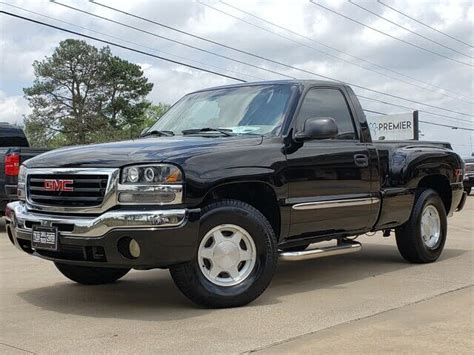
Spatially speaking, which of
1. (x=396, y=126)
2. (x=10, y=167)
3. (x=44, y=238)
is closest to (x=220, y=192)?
(x=44, y=238)

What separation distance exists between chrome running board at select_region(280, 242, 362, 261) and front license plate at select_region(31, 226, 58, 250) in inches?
76.0

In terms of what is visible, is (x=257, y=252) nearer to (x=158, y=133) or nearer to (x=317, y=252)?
(x=317, y=252)

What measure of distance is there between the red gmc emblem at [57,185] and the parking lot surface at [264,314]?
100cm

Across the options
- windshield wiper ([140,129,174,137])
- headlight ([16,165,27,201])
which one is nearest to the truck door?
windshield wiper ([140,129,174,137])

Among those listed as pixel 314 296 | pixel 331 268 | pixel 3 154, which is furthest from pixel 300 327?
pixel 3 154

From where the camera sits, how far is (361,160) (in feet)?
22.0

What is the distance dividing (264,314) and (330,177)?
166cm

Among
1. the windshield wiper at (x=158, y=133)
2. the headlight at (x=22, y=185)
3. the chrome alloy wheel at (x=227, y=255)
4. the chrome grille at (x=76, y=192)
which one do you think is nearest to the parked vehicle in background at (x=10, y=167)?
the windshield wiper at (x=158, y=133)

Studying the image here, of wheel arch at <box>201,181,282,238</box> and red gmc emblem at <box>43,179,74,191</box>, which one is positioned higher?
red gmc emblem at <box>43,179,74,191</box>

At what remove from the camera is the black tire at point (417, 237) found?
7652 mm

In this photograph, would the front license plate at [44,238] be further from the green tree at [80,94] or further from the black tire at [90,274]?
the green tree at [80,94]

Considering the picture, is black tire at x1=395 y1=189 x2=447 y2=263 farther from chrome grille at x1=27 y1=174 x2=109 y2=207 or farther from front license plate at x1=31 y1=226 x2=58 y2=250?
front license plate at x1=31 y1=226 x2=58 y2=250

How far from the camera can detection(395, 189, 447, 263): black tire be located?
7.65 metres

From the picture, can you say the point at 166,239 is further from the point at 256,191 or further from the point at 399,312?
the point at 399,312
